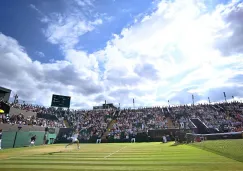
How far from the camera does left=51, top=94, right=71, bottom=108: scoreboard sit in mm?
44562

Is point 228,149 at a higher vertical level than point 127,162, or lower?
higher

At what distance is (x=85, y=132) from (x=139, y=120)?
13.0m

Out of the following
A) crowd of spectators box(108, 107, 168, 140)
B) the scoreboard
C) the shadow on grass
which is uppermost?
the scoreboard

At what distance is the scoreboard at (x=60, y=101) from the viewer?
4456 cm

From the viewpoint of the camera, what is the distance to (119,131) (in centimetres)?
4091

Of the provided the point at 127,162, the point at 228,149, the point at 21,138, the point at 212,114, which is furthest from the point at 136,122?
the point at 127,162

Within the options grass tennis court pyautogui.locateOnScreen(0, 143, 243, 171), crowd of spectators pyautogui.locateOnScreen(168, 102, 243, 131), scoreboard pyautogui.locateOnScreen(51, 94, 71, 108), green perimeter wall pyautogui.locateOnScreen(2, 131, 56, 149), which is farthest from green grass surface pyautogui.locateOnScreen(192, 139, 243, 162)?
scoreboard pyautogui.locateOnScreen(51, 94, 71, 108)

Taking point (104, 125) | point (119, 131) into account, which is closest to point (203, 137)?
point (119, 131)

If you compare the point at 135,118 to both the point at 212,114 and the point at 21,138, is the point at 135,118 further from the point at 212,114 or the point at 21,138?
the point at 21,138

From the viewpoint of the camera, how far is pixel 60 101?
45.2 meters

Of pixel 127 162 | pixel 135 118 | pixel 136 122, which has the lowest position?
pixel 127 162

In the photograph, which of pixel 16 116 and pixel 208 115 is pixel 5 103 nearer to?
pixel 16 116

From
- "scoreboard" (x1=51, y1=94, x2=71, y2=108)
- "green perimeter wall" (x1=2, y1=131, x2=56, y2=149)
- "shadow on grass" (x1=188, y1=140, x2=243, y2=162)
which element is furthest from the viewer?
"scoreboard" (x1=51, y1=94, x2=71, y2=108)

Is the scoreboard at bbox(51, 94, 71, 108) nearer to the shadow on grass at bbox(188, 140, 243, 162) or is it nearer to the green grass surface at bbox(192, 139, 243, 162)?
the green grass surface at bbox(192, 139, 243, 162)
